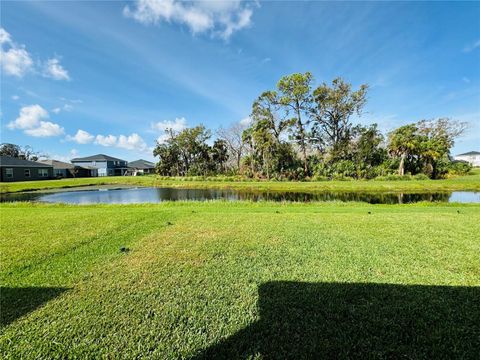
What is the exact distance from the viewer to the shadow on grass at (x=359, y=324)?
7.16ft

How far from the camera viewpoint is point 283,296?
10.2 ft

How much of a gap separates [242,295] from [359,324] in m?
1.36

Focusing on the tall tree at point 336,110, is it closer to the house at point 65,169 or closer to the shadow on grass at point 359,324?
the shadow on grass at point 359,324

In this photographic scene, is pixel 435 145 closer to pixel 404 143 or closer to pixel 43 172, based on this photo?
pixel 404 143

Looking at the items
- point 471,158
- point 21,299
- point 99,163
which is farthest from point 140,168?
point 471,158

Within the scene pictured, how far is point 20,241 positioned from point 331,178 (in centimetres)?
2897

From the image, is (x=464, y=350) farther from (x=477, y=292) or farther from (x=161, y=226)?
(x=161, y=226)

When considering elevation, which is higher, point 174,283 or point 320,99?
point 320,99

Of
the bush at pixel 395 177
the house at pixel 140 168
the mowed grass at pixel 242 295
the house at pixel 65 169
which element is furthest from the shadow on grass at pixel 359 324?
the house at pixel 140 168

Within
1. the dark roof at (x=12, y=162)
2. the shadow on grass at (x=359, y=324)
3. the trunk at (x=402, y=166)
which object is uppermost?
the dark roof at (x=12, y=162)

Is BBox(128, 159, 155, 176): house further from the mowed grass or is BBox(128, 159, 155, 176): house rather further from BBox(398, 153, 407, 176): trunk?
the mowed grass

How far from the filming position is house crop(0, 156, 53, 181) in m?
34.7

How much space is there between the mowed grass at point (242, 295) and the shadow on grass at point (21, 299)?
0.01 meters

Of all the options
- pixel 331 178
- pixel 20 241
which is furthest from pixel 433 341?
pixel 331 178
